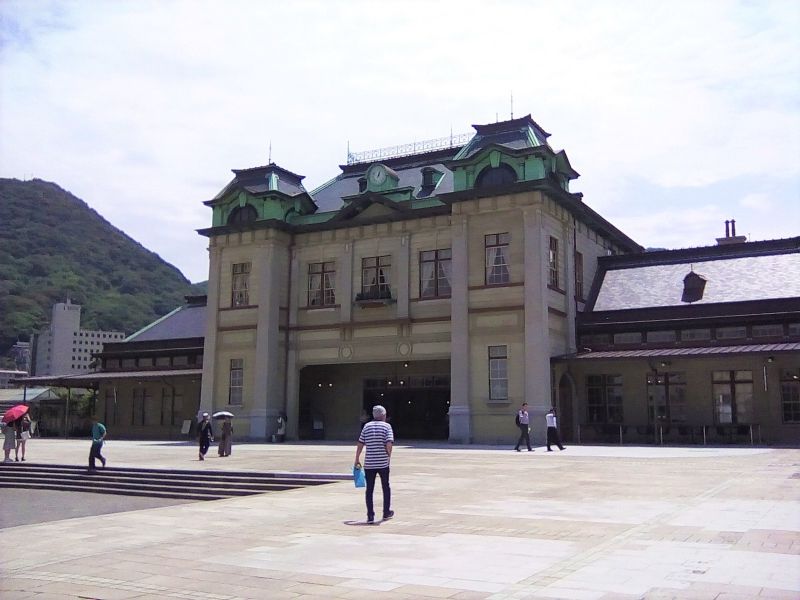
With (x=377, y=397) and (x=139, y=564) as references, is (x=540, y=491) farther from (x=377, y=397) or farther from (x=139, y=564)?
(x=377, y=397)

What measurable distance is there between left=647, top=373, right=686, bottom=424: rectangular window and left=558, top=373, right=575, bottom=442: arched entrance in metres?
3.51

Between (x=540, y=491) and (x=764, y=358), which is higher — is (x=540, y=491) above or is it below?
below

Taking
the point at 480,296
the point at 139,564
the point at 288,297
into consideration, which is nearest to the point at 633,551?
the point at 139,564

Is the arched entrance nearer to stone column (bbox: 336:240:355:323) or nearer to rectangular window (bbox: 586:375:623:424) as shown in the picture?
rectangular window (bbox: 586:375:623:424)

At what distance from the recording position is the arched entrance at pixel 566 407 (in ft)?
118

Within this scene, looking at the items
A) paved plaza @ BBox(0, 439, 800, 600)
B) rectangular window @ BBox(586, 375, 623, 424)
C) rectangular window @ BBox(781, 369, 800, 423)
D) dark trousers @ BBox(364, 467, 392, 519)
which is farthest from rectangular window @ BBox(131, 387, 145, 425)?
dark trousers @ BBox(364, 467, 392, 519)

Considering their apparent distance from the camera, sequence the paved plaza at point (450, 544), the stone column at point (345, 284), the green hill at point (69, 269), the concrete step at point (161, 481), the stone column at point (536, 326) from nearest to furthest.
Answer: the paved plaza at point (450, 544) < the concrete step at point (161, 481) < the stone column at point (536, 326) < the stone column at point (345, 284) < the green hill at point (69, 269)

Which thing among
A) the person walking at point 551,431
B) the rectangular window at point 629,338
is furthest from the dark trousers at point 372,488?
the rectangular window at point 629,338

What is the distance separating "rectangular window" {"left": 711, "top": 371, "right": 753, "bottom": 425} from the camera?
32.8 meters

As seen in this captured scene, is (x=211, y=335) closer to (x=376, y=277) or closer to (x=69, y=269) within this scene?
(x=376, y=277)

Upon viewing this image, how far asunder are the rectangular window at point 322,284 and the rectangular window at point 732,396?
1859 cm

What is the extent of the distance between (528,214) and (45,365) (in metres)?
73.6

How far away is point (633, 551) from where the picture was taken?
29.7ft

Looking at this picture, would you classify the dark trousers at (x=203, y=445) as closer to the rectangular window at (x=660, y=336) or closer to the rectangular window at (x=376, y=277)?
the rectangular window at (x=376, y=277)
